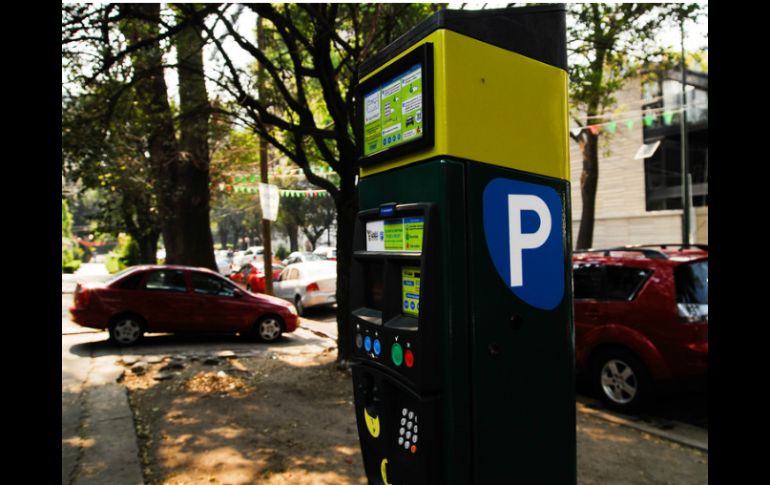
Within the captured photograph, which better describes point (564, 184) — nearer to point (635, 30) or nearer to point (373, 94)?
point (373, 94)

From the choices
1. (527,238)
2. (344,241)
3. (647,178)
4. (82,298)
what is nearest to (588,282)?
(344,241)

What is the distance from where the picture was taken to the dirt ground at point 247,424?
13.5 ft

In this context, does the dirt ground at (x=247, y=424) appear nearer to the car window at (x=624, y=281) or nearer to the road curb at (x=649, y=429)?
the road curb at (x=649, y=429)

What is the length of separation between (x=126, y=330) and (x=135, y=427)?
4734 millimetres

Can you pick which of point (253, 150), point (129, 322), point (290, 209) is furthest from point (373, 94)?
point (290, 209)

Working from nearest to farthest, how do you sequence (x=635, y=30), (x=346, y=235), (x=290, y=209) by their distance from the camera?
(x=346, y=235)
(x=635, y=30)
(x=290, y=209)

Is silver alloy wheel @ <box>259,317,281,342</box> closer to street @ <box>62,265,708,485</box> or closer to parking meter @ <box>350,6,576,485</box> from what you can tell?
street @ <box>62,265,708,485</box>

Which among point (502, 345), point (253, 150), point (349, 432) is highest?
point (253, 150)

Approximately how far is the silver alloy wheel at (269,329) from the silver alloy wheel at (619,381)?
614 centimetres

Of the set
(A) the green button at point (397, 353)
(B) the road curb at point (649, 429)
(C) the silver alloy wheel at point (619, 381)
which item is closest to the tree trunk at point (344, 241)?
(B) the road curb at point (649, 429)

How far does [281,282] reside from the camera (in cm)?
1578

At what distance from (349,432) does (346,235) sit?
2.69 meters

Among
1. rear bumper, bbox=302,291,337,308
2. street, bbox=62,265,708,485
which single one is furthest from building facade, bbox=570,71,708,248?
street, bbox=62,265,708,485
